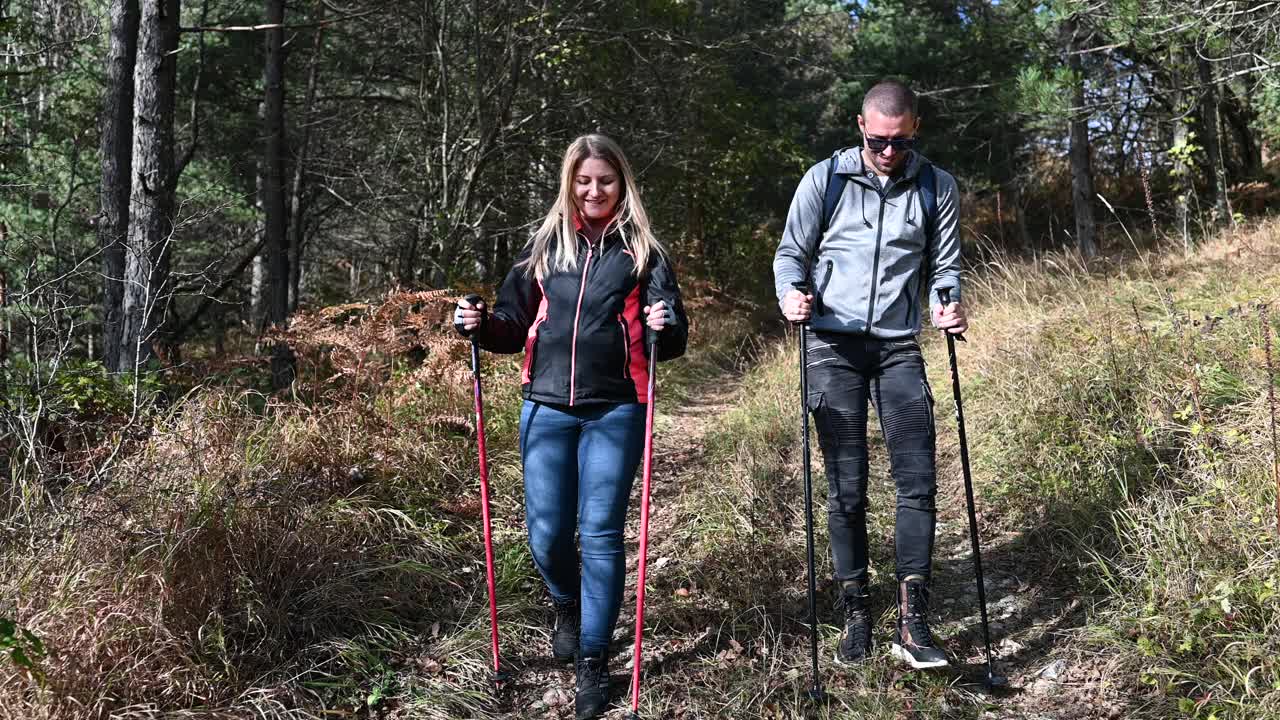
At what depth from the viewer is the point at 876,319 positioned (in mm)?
3332

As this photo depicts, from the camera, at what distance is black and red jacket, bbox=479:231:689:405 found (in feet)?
10.4

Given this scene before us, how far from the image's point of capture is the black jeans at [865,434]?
10.9 feet

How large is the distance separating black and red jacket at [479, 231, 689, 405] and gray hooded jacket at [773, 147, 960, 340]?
48 cm

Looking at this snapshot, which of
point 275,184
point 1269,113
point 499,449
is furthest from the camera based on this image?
point 1269,113

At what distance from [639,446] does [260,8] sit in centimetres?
1378

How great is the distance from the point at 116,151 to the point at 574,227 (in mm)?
5815

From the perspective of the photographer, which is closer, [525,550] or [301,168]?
[525,550]

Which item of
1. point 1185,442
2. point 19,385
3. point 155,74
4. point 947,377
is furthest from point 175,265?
point 1185,442

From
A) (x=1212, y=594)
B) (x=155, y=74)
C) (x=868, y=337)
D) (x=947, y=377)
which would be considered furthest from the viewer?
(x=947, y=377)

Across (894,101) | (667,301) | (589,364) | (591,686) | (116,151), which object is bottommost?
(591,686)

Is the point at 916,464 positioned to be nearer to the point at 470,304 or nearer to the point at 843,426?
the point at 843,426

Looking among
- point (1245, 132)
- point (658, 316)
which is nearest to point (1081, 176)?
point (1245, 132)

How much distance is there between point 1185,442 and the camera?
432 cm

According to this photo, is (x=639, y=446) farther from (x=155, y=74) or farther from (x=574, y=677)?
(x=155, y=74)
